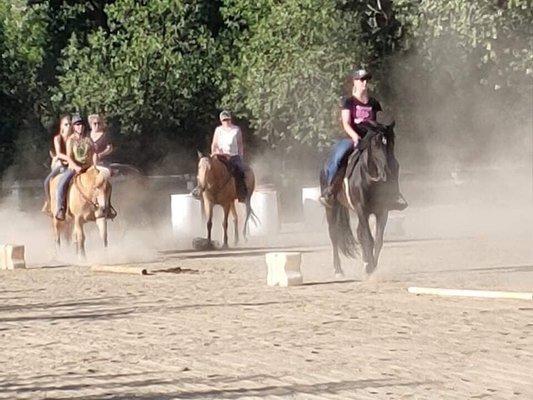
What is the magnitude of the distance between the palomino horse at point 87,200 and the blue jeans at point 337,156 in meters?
5.61

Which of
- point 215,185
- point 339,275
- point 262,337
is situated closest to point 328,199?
point 339,275

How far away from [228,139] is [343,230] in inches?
391

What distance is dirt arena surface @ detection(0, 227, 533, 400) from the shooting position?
11211mm

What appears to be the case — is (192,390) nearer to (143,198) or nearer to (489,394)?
(489,394)

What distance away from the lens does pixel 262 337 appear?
14.1 meters

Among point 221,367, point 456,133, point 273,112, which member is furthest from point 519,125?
point 221,367

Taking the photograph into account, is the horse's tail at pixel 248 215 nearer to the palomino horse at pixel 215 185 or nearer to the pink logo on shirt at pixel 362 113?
the palomino horse at pixel 215 185

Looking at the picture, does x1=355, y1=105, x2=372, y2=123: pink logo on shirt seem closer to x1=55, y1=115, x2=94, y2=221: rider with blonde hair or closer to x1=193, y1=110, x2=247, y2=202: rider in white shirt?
x1=55, y1=115, x2=94, y2=221: rider with blonde hair

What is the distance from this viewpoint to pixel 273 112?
43875 mm

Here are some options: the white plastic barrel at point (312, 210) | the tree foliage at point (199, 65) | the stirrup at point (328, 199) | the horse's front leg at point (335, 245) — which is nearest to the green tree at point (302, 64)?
the tree foliage at point (199, 65)

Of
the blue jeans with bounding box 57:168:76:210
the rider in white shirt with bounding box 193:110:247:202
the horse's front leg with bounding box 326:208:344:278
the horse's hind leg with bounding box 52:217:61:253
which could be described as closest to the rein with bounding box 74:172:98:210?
the blue jeans with bounding box 57:168:76:210

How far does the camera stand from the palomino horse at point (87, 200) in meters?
26.5

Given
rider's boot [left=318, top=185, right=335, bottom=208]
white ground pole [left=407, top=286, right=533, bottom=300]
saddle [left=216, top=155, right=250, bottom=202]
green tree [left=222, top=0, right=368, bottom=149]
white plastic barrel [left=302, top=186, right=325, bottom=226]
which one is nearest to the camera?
white ground pole [left=407, top=286, right=533, bottom=300]

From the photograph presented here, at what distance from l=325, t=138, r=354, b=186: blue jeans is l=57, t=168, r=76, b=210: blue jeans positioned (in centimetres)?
651
